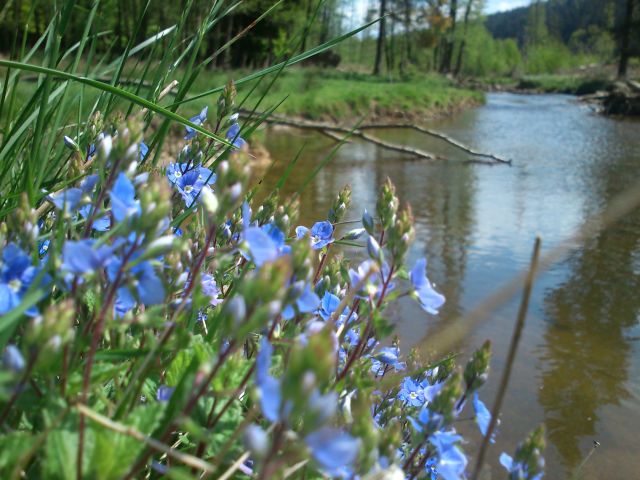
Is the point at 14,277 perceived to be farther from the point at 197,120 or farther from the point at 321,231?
the point at 197,120

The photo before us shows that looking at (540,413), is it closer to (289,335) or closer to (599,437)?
(599,437)

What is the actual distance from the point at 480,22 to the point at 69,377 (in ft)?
184

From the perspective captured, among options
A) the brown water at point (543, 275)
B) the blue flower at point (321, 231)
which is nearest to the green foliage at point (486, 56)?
the brown water at point (543, 275)

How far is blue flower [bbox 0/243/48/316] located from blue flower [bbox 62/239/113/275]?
0.08 m

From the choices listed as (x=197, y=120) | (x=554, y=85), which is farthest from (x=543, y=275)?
(x=554, y=85)

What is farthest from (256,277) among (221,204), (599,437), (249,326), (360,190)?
(360,190)

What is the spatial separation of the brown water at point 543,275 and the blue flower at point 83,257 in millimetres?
872

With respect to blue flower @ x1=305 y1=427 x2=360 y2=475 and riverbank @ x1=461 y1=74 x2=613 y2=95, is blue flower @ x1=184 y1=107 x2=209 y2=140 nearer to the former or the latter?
blue flower @ x1=305 y1=427 x2=360 y2=475

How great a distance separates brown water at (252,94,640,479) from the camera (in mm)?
2707

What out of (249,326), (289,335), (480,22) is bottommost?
(289,335)

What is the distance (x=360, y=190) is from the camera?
7672mm

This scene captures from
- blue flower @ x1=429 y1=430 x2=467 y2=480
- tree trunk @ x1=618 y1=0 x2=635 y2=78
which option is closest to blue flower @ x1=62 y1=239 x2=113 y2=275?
blue flower @ x1=429 y1=430 x2=467 y2=480

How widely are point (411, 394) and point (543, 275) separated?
0.39 m

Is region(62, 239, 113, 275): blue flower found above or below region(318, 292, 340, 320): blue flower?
above
